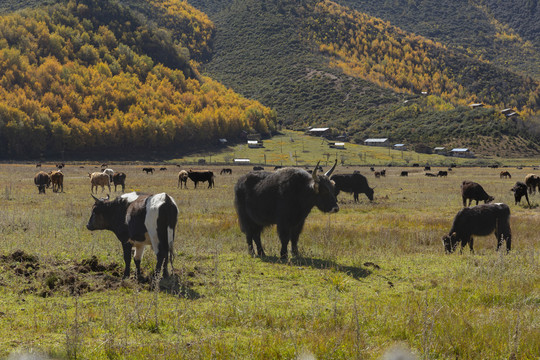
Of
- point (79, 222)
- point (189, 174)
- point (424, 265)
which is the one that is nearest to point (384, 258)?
point (424, 265)

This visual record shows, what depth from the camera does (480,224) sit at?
44.0 ft

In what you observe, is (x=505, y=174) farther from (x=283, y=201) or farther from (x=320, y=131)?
(x=320, y=131)

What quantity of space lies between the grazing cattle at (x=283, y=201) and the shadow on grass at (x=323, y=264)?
0.39m

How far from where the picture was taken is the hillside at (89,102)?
11644 centimetres

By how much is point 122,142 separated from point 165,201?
413 ft

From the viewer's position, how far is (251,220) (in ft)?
41.4

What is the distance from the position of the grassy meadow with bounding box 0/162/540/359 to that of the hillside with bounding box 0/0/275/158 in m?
113

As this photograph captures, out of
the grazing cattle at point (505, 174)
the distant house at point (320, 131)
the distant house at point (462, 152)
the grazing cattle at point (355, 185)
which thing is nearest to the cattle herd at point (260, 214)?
the grazing cattle at point (355, 185)

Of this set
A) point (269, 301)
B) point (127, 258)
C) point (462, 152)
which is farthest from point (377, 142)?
point (269, 301)

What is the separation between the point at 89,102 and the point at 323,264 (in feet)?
492

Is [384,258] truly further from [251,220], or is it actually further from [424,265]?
[251,220]

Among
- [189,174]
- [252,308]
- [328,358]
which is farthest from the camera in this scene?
[189,174]

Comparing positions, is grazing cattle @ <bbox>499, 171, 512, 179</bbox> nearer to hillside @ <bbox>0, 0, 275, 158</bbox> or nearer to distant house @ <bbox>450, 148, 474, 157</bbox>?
distant house @ <bbox>450, 148, 474, 157</bbox>

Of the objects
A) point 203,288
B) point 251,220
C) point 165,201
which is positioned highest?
point 165,201
